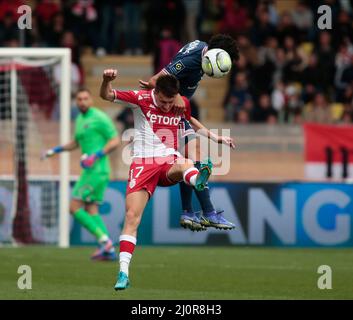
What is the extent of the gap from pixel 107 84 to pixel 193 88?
1.46m

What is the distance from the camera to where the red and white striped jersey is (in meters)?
13.1

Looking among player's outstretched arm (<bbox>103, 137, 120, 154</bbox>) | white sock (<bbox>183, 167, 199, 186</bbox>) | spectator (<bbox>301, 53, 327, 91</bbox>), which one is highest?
spectator (<bbox>301, 53, 327, 91</bbox>)

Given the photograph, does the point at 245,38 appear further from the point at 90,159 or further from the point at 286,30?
the point at 90,159

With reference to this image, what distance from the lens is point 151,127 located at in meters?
13.2

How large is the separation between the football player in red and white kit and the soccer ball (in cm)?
45

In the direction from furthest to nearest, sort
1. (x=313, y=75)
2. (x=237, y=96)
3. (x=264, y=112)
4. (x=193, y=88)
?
1. (x=313, y=75)
2. (x=237, y=96)
3. (x=264, y=112)
4. (x=193, y=88)

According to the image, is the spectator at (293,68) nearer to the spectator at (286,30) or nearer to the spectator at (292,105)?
the spectator at (292,105)

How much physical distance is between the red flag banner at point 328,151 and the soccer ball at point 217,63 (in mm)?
7272

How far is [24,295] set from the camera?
12.9 m

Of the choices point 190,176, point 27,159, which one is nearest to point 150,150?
point 190,176

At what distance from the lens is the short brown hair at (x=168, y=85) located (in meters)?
12.9

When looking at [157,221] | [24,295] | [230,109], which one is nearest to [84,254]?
[157,221]

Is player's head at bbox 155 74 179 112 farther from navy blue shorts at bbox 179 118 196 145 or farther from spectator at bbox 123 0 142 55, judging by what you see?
spectator at bbox 123 0 142 55

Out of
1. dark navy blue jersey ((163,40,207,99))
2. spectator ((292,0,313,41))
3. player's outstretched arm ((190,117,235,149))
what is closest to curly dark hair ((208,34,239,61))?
dark navy blue jersey ((163,40,207,99))
